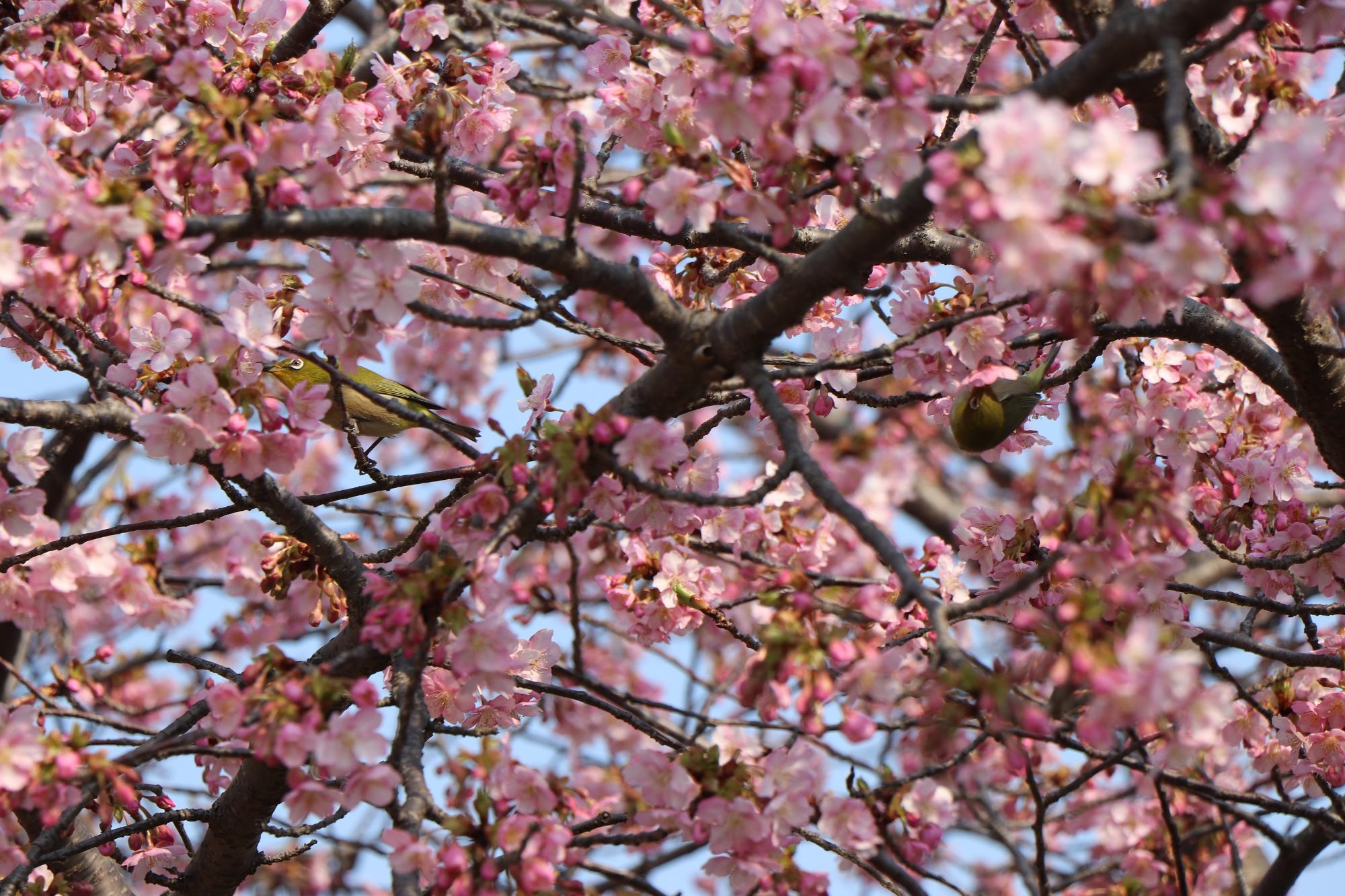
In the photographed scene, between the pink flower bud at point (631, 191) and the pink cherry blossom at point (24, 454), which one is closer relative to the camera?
the pink flower bud at point (631, 191)

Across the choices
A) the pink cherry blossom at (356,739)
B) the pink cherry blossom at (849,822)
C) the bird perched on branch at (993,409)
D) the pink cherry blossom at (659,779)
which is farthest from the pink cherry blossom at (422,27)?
the pink cherry blossom at (849,822)

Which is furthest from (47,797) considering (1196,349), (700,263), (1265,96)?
(1196,349)

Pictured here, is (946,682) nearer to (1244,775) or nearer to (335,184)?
(335,184)

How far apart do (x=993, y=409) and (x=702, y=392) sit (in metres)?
0.81

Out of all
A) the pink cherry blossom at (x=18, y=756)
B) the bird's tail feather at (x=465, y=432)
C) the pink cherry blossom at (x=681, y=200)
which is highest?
the bird's tail feather at (x=465, y=432)

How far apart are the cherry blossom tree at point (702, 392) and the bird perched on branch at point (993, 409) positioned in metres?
0.08

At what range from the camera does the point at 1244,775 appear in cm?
606

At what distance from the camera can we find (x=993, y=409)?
9.66 ft

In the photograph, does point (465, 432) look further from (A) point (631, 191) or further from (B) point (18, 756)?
(B) point (18, 756)

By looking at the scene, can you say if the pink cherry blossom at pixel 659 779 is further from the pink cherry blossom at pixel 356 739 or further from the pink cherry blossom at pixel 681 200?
the pink cherry blossom at pixel 681 200

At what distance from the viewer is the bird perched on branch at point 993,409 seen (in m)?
2.94

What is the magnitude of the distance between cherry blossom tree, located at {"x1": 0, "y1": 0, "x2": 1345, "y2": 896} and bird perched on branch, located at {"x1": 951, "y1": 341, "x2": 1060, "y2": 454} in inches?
3.1

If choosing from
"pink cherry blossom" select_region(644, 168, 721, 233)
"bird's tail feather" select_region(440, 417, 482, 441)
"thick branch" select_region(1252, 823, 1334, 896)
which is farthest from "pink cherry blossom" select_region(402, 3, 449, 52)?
"thick branch" select_region(1252, 823, 1334, 896)

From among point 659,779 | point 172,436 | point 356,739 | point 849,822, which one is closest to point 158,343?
point 172,436
